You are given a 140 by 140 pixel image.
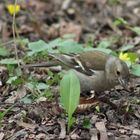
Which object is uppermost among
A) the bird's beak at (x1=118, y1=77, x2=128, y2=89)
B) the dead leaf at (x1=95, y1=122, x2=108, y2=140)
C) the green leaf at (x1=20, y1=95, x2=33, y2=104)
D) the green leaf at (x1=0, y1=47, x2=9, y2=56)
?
the green leaf at (x1=0, y1=47, x2=9, y2=56)

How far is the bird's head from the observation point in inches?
187

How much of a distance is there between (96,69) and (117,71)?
256 millimetres

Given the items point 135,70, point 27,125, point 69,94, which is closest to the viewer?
point 69,94

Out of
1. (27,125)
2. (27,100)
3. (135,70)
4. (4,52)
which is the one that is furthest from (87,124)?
(4,52)

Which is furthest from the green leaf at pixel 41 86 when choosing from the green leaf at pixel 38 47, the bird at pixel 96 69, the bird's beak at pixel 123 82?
the bird's beak at pixel 123 82

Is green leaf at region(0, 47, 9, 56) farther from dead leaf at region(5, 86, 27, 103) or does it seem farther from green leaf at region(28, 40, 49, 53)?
dead leaf at region(5, 86, 27, 103)

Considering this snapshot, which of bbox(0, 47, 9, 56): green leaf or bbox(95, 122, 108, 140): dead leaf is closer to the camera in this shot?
bbox(95, 122, 108, 140): dead leaf

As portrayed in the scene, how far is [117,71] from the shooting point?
483 cm

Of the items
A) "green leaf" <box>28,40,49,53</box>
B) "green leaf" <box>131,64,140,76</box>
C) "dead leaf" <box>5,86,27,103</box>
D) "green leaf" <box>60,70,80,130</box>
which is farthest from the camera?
"green leaf" <box>28,40,49,53</box>

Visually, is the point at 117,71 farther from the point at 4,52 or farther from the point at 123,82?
the point at 4,52

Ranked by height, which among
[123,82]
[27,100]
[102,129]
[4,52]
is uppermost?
[4,52]

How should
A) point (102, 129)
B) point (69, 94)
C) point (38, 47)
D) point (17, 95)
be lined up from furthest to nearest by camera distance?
point (38, 47) → point (17, 95) → point (102, 129) → point (69, 94)

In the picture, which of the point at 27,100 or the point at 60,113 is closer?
the point at 60,113

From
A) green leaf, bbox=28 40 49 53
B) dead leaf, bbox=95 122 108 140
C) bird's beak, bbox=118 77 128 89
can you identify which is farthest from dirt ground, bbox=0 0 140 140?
green leaf, bbox=28 40 49 53
